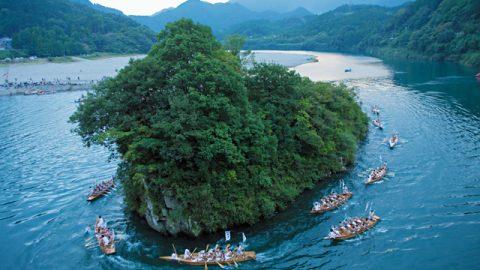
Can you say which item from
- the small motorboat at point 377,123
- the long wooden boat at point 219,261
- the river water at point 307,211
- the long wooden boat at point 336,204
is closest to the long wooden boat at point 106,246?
the river water at point 307,211

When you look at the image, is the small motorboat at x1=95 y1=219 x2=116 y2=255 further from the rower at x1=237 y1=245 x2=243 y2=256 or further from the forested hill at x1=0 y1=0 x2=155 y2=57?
the forested hill at x1=0 y1=0 x2=155 y2=57

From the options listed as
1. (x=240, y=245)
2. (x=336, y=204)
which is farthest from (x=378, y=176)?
(x=240, y=245)

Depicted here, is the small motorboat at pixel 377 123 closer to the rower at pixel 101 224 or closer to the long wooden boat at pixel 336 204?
the long wooden boat at pixel 336 204

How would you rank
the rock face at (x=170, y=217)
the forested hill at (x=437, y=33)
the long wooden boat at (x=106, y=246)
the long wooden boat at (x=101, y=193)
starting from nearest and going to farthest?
the long wooden boat at (x=106, y=246), the rock face at (x=170, y=217), the long wooden boat at (x=101, y=193), the forested hill at (x=437, y=33)

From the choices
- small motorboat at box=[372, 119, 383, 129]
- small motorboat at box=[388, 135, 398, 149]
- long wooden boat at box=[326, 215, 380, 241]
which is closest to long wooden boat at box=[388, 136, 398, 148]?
small motorboat at box=[388, 135, 398, 149]

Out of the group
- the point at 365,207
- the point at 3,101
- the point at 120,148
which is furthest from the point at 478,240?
the point at 3,101
